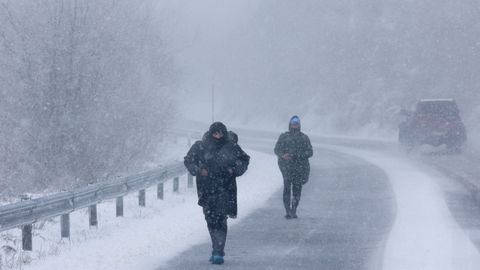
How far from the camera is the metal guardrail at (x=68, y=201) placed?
9922 millimetres

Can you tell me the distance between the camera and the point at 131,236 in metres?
11.6

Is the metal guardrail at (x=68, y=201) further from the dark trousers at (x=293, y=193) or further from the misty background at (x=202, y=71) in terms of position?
the misty background at (x=202, y=71)

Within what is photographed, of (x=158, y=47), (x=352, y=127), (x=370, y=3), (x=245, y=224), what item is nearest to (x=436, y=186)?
(x=245, y=224)

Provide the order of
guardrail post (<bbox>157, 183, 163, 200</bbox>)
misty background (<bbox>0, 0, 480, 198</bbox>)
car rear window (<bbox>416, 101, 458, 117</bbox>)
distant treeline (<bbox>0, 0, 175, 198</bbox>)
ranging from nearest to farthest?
1. guardrail post (<bbox>157, 183, 163, 200</bbox>)
2. distant treeline (<bbox>0, 0, 175, 198</bbox>)
3. misty background (<bbox>0, 0, 480, 198</bbox>)
4. car rear window (<bbox>416, 101, 458, 117</bbox>)

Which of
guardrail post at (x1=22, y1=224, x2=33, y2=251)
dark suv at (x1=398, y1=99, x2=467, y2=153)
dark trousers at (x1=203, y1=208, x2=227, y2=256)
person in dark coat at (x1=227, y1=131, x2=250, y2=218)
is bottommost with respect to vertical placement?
dark suv at (x1=398, y1=99, x2=467, y2=153)

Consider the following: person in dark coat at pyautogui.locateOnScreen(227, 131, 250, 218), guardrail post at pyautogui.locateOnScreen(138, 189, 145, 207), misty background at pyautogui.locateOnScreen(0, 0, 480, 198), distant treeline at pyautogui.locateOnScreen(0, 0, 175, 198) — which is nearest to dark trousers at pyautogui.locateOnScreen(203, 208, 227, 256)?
person in dark coat at pyautogui.locateOnScreen(227, 131, 250, 218)

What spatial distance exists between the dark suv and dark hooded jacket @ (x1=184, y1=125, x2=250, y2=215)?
65.0 ft

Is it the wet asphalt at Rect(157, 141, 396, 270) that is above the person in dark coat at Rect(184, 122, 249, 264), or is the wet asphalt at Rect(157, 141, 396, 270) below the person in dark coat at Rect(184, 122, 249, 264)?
below

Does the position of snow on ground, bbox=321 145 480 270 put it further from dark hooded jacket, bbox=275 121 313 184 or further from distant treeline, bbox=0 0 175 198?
distant treeline, bbox=0 0 175 198

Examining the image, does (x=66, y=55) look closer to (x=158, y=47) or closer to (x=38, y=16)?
(x=38, y=16)

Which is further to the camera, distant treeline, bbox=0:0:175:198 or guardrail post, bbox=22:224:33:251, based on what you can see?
distant treeline, bbox=0:0:175:198

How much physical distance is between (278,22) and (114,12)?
55952 mm

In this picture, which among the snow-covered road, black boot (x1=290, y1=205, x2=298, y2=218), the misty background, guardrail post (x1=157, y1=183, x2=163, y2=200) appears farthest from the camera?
the misty background

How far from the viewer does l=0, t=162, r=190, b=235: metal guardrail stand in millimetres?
9922
